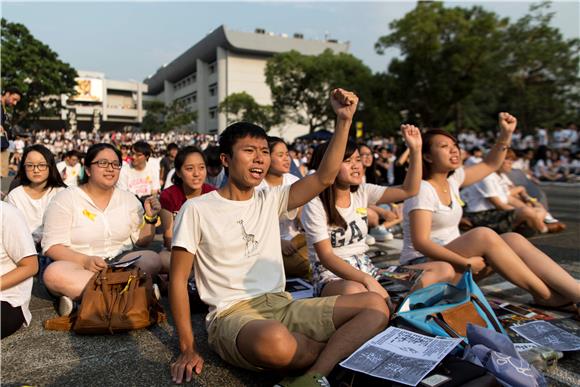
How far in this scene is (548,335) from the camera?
2.80m

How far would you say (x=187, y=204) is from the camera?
8.13 ft

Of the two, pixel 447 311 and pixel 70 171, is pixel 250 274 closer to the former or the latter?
pixel 447 311

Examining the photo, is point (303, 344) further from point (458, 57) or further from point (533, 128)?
point (533, 128)

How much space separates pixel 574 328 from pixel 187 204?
2.80 meters

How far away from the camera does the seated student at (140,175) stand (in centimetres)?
702

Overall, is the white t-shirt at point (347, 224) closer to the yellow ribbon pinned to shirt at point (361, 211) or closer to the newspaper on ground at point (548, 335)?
the yellow ribbon pinned to shirt at point (361, 211)

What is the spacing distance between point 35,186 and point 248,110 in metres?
48.3

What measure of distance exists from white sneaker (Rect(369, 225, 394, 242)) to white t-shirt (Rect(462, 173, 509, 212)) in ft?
3.94

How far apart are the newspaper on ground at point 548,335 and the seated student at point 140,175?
576cm

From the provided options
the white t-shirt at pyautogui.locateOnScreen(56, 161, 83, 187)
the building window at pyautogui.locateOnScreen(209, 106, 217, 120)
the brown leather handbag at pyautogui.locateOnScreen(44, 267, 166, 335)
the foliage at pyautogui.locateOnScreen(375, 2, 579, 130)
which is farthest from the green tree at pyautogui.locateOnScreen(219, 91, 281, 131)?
the brown leather handbag at pyautogui.locateOnScreen(44, 267, 166, 335)

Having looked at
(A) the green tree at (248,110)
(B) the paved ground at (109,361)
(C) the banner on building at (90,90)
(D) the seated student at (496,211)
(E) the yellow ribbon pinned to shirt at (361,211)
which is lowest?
(B) the paved ground at (109,361)

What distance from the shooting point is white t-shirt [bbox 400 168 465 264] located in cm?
354

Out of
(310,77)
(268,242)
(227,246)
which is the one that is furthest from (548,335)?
(310,77)

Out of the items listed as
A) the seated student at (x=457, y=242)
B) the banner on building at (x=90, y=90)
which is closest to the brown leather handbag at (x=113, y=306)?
the seated student at (x=457, y=242)
